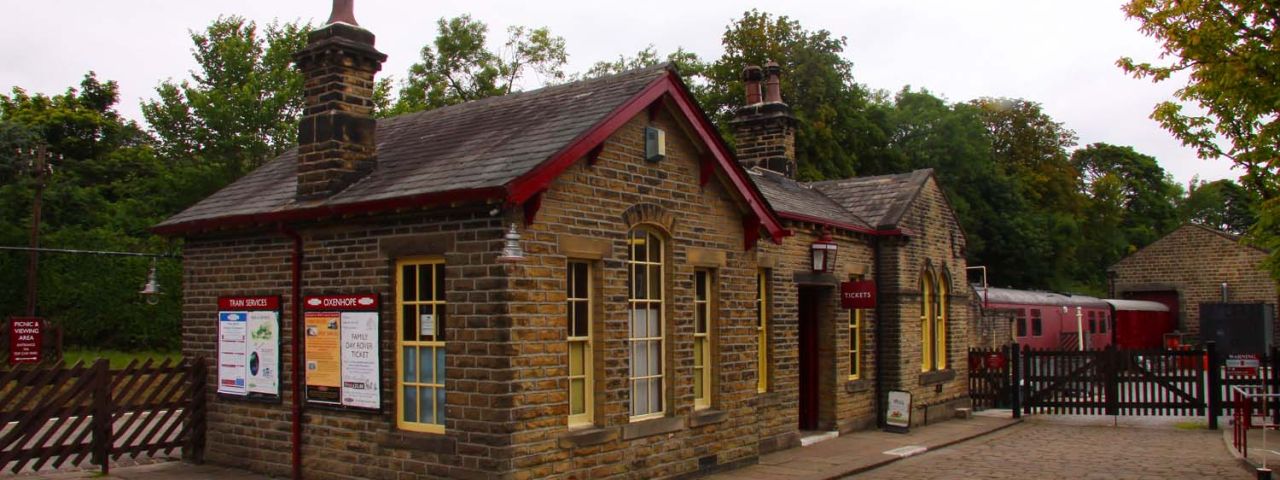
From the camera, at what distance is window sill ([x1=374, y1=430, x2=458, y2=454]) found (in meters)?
9.41

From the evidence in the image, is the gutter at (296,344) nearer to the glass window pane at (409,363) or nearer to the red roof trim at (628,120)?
the glass window pane at (409,363)

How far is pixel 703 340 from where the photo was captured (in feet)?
39.4

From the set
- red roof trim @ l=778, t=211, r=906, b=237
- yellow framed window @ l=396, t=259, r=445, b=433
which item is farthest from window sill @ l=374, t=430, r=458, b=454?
red roof trim @ l=778, t=211, r=906, b=237

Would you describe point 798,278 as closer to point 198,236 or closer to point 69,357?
point 198,236

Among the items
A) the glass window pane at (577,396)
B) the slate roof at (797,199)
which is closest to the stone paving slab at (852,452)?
the glass window pane at (577,396)

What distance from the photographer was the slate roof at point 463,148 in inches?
384

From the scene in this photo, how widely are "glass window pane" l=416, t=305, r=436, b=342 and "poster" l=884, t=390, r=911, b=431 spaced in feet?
30.7

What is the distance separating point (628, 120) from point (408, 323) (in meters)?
3.07

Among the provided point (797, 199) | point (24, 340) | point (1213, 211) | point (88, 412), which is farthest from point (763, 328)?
point (1213, 211)

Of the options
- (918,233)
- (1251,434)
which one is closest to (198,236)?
(918,233)

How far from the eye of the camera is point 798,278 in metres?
15.5

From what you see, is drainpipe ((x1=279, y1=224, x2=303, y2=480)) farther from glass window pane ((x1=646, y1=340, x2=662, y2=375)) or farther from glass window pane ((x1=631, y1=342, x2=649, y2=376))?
glass window pane ((x1=646, y1=340, x2=662, y2=375))

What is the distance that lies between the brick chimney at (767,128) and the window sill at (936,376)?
4.51 m

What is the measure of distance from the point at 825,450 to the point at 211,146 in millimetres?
31566
